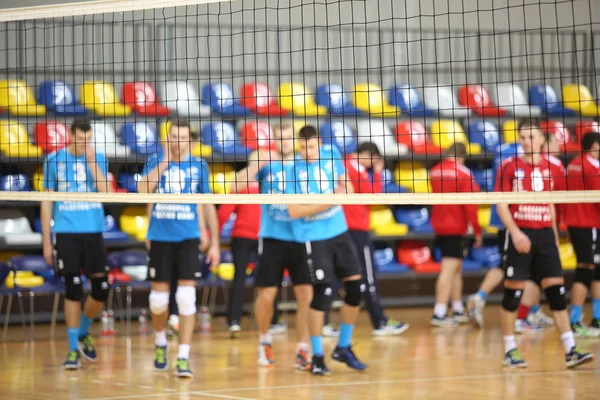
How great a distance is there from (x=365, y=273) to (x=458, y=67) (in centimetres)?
504

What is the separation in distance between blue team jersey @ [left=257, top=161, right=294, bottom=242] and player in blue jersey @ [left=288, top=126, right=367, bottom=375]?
0.11 m

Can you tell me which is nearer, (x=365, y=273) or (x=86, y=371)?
(x=86, y=371)

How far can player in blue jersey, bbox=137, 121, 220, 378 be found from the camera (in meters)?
6.64

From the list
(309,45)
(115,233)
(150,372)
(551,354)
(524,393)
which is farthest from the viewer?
(309,45)

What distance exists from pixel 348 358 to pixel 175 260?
4.38 feet


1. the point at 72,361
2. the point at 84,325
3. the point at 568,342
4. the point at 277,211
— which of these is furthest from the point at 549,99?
the point at 72,361

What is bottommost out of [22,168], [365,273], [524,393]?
[524,393]

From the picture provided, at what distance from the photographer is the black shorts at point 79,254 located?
23.8 ft

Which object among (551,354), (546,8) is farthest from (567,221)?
(546,8)

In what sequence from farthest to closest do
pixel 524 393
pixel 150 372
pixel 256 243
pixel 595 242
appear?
pixel 256 243 → pixel 595 242 → pixel 150 372 → pixel 524 393

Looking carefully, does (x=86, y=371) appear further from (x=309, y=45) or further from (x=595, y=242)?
(x=309, y=45)

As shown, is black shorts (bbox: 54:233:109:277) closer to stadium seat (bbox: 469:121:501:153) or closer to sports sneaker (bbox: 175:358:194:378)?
sports sneaker (bbox: 175:358:194:378)

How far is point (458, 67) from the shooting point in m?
13.0

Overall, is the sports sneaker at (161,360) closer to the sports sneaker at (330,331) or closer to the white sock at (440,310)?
the sports sneaker at (330,331)
